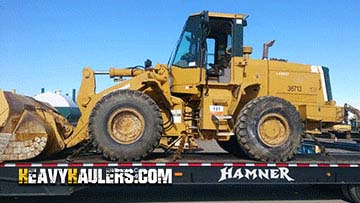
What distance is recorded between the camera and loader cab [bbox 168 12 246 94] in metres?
7.88

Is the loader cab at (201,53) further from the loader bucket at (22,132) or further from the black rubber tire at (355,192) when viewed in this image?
the black rubber tire at (355,192)

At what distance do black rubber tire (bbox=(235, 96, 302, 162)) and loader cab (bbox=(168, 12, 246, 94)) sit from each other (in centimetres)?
97

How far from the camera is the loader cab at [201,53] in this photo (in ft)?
25.9

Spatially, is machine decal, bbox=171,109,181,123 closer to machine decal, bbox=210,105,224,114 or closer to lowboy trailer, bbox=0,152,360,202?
machine decal, bbox=210,105,224,114

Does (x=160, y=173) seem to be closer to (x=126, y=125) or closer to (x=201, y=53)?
(x=126, y=125)

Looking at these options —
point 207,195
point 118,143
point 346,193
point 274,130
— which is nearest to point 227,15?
point 274,130

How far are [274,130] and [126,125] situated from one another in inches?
99.9

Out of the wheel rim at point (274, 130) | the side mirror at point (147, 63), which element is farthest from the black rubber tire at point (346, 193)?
the side mirror at point (147, 63)

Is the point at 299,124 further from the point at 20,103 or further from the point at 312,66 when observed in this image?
the point at 20,103

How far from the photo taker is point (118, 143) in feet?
22.8

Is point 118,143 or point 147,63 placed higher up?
point 147,63

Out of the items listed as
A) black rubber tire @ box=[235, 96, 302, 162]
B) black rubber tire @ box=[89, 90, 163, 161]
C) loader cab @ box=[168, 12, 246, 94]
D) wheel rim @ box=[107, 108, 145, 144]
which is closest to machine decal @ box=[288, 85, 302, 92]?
black rubber tire @ box=[235, 96, 302, 162]

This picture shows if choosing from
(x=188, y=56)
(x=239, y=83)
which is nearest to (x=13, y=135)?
(x=188, y=56)

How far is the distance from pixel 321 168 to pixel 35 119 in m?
4.72
